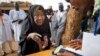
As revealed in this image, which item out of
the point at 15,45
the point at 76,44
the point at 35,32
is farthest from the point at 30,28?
the point at 76,44

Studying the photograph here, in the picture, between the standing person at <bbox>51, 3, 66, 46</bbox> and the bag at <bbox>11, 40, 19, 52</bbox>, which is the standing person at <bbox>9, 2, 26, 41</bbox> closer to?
the bag at <bbox>11, 40, 19, 52</bbox>

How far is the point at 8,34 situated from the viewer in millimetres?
1506

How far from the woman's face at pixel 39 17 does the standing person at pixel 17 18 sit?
0.11 meters

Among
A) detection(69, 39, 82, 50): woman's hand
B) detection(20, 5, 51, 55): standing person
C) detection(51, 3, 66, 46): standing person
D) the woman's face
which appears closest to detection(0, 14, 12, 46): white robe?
detection(20, 5, 51, 55): standing person

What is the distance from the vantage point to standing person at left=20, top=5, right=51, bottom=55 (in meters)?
1.46

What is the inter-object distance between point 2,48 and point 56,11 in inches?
23.9

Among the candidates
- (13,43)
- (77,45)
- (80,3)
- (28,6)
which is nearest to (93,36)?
(77,45)

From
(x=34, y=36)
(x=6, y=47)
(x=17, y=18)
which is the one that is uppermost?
(x=17, y=18)

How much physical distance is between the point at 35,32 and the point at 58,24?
→ 0.74 feet

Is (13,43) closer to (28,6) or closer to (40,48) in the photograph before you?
(40,48)

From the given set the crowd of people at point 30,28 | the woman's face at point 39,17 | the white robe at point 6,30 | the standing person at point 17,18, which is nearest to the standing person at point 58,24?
the crowd of people at point 30,28

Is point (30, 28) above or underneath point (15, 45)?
above

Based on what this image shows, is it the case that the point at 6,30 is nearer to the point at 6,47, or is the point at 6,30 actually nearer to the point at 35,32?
the point at 6,47

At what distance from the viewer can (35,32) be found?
1.51 meters
